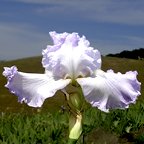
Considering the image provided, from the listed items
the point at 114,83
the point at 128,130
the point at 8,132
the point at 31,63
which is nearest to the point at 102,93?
the point at 114,83

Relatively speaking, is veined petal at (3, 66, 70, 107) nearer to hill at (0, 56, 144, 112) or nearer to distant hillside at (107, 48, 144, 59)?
hill at (0, 56, 144, 112)

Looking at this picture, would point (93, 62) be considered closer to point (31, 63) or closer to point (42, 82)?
point (42, 82)

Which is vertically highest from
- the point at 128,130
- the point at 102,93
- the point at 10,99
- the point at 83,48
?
the point at 83,48

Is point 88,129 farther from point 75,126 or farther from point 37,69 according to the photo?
point 37,69

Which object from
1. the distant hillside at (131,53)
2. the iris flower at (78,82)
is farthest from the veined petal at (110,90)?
the distant hillside at (131,53)

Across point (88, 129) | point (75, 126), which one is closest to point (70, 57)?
point (75, 126)
